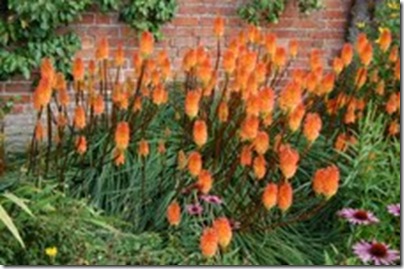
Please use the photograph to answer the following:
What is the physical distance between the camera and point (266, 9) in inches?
209

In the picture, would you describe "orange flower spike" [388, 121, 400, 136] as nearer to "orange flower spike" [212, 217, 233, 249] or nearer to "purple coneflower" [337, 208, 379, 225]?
"purple coneflower" [337, 208, 379, 225]

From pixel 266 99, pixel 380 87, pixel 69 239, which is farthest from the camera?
pixel 380 87

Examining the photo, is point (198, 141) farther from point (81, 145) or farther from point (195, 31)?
point (195, 31)

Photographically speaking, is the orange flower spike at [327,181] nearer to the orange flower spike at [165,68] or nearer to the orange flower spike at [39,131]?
the orange flower spike at [165,68]

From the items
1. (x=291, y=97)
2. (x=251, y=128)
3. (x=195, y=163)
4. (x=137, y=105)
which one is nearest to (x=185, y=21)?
(x=137, y=105)

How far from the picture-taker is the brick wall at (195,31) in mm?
5023

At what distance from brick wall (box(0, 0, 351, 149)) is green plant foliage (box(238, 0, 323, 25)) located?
0.07 m

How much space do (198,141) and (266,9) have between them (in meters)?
2.26

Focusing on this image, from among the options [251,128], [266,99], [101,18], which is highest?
[101,18]

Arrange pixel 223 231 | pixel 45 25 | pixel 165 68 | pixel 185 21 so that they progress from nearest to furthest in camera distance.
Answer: pixel 223 231, pixel 165 68, pixel 45 25, pixel 185 21

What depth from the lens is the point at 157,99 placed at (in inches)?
141

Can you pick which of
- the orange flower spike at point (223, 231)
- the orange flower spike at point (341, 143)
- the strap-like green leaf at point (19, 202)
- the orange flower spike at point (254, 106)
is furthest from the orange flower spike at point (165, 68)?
the orange flower spike at point (223, 231)

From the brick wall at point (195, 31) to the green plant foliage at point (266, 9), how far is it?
Result: 2.9 inches

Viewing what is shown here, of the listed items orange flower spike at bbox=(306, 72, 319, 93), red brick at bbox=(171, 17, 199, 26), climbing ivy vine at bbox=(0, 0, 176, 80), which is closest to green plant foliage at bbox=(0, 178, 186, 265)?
orange flower spike at bbox=(306, 72, 319, 93)
